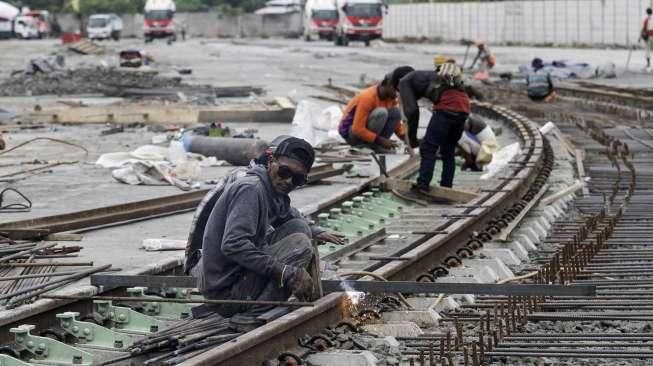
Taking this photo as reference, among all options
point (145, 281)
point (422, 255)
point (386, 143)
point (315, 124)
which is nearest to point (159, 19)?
point (315, 124)

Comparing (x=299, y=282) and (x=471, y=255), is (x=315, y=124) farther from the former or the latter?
(x=299, y=282)

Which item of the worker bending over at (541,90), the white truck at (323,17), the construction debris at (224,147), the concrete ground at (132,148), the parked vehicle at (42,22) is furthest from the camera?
the parked vehicle at (42,22)

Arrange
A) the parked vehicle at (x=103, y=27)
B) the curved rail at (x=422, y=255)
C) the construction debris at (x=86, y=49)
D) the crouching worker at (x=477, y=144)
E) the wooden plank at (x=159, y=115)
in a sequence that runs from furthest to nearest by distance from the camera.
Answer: the parked vehicle at (x=103, y=27) → the construction debris at (x=86, y=49) → the wooden plank at (x=159, y=115) → the crouching worker at (x=477, y=144) → the curved rail at (x=422, y=255)

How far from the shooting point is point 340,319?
346 inches

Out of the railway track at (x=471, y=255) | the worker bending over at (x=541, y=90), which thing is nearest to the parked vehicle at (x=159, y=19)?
the worker bending over at (x=541, y=90)

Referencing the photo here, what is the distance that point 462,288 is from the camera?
8.52 meters

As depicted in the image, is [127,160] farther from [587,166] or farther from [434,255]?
[434,255]

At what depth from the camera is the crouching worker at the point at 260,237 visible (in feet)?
26.1

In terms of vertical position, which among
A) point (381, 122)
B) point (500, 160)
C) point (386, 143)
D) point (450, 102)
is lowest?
point (500, 160)

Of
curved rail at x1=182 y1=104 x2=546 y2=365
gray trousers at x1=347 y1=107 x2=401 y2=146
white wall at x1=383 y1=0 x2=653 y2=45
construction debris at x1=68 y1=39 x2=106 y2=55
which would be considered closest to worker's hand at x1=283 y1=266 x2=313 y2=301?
curved rail at x1=182 y1=104 x2=546 y2=365

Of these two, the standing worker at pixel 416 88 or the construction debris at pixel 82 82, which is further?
the construction debris at pixel 82 82

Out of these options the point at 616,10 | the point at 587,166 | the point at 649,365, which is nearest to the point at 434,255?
the point at 649,365

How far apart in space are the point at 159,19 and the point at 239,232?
288ft

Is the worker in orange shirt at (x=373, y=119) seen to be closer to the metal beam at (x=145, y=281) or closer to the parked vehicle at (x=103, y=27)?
the metal beam at (x=145, y=281)
